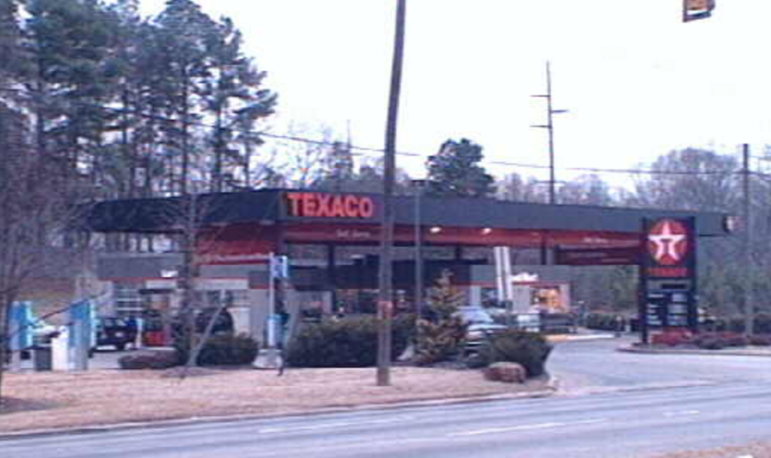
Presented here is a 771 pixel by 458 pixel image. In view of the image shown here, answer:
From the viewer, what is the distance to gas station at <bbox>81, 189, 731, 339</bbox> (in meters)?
54.8

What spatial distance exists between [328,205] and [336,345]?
13019mm


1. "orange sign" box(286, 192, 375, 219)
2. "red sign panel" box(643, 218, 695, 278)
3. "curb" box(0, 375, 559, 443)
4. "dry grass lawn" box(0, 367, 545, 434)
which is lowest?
"curb" box(0, 375, 559, 443)

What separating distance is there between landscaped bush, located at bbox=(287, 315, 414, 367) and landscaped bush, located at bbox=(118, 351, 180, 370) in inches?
141

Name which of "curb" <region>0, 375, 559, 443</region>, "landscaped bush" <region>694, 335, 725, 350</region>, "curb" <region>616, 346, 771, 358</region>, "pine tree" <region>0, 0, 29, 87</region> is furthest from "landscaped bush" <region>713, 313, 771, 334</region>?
"curb" <region>0, 375, 559, 443</region>

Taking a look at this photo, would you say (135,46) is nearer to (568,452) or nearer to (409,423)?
(409,423)

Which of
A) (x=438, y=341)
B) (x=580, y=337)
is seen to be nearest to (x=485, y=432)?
(x=438, y=341)

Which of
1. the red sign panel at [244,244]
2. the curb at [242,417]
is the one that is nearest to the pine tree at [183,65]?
the red sign panel at [244,244]

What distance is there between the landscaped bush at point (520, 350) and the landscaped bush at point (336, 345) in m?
3.77

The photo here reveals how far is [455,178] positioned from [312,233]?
3703 cm

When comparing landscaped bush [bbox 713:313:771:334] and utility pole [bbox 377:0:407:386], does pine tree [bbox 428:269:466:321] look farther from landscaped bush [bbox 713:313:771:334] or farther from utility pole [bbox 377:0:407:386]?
A: landscaped bush [bbox 713:313:771:334]

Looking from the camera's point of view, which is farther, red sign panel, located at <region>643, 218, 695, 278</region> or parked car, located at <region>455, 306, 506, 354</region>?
red sign panel, located at <region>643, 218, 695, 278</region>

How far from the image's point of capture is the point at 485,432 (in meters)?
23.1

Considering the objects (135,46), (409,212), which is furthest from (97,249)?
(409,212)

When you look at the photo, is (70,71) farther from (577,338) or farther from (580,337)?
(580,337)
